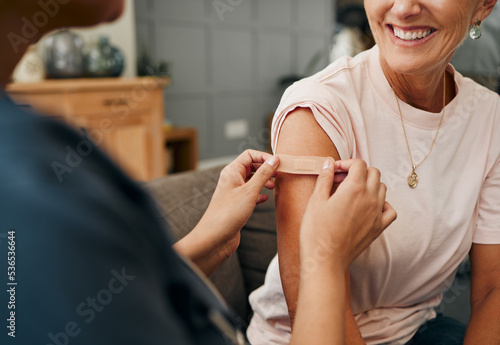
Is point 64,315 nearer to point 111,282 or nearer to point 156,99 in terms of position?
point 111,282

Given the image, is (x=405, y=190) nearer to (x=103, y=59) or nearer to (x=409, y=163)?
(x=409, y=163)

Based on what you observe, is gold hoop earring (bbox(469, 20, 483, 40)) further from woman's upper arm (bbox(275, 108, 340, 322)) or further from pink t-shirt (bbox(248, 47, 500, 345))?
woman's upper arm (bbox(275, 108, 340, 322))

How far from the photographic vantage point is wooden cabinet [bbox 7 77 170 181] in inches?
121

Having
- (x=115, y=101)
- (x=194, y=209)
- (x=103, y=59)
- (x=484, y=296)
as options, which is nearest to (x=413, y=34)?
(x=484, y=296)

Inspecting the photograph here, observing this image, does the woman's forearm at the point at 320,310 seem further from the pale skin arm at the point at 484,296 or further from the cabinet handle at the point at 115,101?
the cabinet handle at the point at 115,101

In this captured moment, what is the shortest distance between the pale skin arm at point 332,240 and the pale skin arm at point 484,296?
455 millimetres

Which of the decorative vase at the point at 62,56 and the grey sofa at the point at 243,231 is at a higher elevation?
the decorative vase at the point at 62,56

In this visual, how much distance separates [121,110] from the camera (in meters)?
3.48

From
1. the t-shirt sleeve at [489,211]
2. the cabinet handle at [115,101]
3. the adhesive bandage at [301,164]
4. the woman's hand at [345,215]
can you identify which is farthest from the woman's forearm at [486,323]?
the cabinet handle at [115,101]

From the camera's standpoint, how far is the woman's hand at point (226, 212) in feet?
2.76

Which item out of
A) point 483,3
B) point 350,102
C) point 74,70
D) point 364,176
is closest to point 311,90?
point 350,102

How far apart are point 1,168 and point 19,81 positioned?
316 centimetres

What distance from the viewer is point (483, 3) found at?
3.43 ft

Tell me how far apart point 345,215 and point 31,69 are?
312 centimetres
